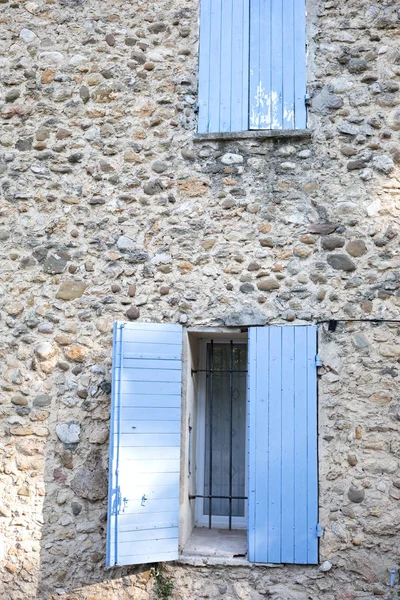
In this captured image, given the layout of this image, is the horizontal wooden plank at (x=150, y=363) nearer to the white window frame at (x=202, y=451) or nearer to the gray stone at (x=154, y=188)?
the white window frame at (x=202, y=451)

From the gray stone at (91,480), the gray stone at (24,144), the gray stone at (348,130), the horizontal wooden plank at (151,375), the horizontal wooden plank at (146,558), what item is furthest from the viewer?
the gray stone at (24,144)

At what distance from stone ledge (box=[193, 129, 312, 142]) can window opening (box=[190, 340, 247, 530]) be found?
1.52m

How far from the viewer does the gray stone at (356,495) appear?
4191 millimetres

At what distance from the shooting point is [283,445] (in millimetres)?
4277

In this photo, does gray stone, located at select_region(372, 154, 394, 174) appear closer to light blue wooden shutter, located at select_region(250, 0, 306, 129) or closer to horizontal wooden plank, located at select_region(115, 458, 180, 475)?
light blue wooden shutter, located at select_region(250, 0, 306, 129)

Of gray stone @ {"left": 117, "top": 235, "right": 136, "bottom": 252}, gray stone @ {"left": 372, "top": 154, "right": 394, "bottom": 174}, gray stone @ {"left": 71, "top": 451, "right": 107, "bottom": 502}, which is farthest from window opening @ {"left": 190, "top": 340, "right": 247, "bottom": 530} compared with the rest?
gray stone @ {"left": 372, "top": 154, "right": 394, "bottom": 174}

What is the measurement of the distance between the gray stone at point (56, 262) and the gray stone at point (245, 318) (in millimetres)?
1247

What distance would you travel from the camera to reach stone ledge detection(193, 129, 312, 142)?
15.1 feet

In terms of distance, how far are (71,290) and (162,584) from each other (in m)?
2.10

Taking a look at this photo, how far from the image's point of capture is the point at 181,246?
15.2ft

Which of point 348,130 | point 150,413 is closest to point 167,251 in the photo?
point 150,413

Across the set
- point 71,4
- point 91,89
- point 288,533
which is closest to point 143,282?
point 91,89

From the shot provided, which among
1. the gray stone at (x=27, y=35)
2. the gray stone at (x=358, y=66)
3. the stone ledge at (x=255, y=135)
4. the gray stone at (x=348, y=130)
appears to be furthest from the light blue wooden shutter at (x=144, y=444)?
the gray stone at (x=27, y=35)

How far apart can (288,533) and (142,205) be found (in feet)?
8.12
